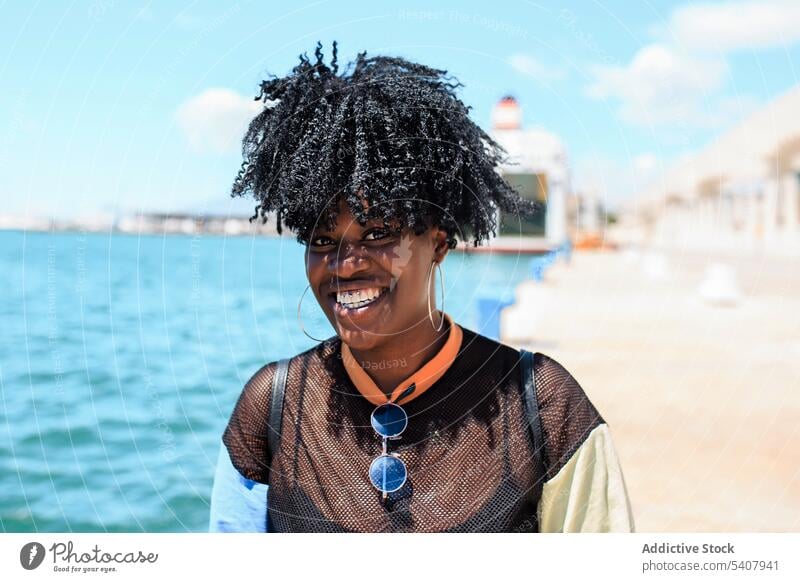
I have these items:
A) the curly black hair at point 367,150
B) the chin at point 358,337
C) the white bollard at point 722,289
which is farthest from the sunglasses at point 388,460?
the white bollard at point 722,289

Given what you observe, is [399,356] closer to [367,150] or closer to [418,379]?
[418,379]

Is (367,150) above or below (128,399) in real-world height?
above

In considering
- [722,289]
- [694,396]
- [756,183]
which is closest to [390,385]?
[694,396]

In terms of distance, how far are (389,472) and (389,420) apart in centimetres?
10

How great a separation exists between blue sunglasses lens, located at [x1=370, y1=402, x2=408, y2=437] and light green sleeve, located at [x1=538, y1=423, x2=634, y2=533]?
298 mm

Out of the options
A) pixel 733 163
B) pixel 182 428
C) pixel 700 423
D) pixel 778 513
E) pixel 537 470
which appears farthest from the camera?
pixel 733 163

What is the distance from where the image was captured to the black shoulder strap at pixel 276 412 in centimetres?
181

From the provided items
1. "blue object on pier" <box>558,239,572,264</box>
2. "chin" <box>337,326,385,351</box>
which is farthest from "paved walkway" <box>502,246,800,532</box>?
"chin" <box>337,326,385,351</box>

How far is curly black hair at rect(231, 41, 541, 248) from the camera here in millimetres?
1787

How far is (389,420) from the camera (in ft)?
5.79

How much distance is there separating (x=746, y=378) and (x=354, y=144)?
6044mm

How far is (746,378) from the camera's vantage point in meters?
7.07

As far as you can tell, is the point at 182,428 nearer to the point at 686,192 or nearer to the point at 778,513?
the point at 778,513
